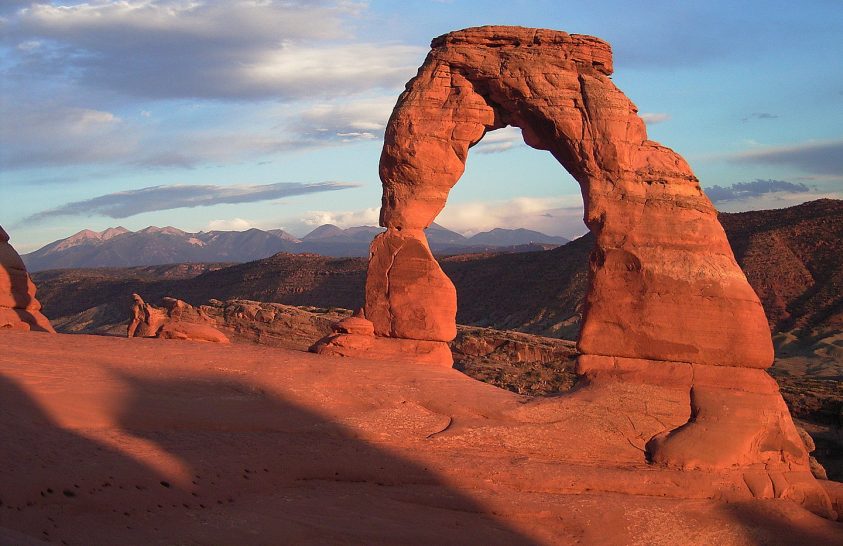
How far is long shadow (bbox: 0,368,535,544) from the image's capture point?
9250 mm

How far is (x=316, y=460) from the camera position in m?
12.0

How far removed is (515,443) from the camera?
13695 mm

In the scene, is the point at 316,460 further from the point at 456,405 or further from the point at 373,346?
the point at 373,346

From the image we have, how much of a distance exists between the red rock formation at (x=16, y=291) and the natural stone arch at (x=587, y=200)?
364 inches

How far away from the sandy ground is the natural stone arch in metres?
1.37

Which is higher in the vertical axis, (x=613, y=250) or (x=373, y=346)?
(x=613, y=250)

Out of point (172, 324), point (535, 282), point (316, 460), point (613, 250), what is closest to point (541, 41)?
point (613, 250)

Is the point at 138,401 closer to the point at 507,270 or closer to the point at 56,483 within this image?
the point at 56,483

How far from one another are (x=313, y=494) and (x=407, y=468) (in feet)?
5.16

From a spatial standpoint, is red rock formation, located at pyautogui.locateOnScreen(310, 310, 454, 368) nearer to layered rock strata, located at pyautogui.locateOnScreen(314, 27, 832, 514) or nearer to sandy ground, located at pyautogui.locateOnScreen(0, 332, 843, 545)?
layered rock strata, located at pyautogui.locateOnScreen(314, 27, 832, 514)

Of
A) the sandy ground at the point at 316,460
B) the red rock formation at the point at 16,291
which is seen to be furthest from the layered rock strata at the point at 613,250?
the red rock formation at the point at 16,291

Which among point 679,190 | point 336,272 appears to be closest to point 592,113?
point 679,190

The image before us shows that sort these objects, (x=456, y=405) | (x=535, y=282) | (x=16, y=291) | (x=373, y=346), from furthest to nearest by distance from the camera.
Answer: (x=535, y=282) < (x=16, y=291) < (x=373, y=346) < (x=456, y=405)

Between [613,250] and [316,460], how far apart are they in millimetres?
6428
